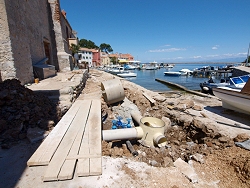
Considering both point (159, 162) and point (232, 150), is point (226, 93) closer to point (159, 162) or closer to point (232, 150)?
point (232, 150)

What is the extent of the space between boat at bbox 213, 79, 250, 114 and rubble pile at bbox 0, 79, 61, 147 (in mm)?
7075

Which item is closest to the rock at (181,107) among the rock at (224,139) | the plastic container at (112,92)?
the rock at (224,139)

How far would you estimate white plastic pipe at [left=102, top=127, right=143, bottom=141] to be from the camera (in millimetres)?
4288

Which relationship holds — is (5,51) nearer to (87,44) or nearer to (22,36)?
(22,36)

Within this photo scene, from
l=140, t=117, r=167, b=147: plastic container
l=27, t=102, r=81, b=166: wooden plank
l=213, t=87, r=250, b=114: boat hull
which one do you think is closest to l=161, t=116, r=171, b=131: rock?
l=140, t=117, r=167, b=147: plastic container

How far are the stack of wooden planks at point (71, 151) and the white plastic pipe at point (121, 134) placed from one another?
1034mm

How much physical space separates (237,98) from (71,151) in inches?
266

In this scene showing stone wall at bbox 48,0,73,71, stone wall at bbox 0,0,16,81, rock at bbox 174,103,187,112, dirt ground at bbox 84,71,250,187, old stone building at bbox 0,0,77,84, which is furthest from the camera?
stone wall at bbox 48,0,73,71

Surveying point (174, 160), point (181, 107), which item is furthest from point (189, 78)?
point (174, 160)

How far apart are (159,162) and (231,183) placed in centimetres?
160

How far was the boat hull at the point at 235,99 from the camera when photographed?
5439 millimetres

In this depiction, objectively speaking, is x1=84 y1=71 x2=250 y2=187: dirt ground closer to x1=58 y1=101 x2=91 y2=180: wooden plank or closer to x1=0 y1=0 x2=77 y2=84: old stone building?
x1=58 y1=101 x2=91 y2=180: wooden plank

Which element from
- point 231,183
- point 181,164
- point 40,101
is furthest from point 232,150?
point 40,101

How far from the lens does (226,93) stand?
6.19 meters
